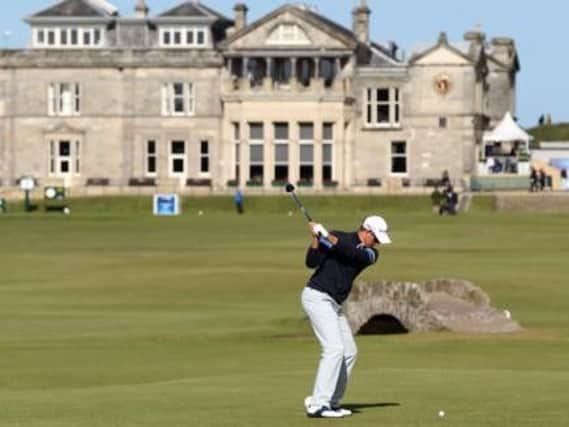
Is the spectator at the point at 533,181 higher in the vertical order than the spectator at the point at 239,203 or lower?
higher

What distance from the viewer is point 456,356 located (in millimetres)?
34781

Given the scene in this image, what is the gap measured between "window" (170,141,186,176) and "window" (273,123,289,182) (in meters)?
5.96

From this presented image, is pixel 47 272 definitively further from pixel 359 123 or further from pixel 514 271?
pixel 359 123

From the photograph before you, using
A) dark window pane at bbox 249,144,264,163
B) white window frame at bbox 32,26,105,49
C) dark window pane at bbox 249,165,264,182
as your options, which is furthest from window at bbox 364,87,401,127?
white window frame at bbox 32,26,105,49

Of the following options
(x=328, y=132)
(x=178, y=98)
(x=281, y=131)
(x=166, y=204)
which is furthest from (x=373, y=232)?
(x=178, y=98)

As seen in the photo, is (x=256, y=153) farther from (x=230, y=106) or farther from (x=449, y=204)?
(x=449, y=204)

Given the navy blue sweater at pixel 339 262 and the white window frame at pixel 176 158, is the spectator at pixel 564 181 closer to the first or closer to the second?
the white window frame at pixel 176 158

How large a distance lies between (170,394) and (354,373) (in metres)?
4.47

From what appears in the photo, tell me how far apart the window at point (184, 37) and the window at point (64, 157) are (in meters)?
8.31

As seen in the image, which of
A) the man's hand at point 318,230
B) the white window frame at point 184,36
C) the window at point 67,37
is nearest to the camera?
the man's hand at point 318,230

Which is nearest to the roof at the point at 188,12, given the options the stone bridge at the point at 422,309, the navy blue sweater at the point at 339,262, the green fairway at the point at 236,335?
the green fairway at the point at 236,335

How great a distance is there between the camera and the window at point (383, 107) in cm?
13088

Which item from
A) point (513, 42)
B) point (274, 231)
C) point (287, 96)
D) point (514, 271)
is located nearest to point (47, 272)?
point (514, 271)

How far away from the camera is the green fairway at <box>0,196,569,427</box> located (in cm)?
2523
